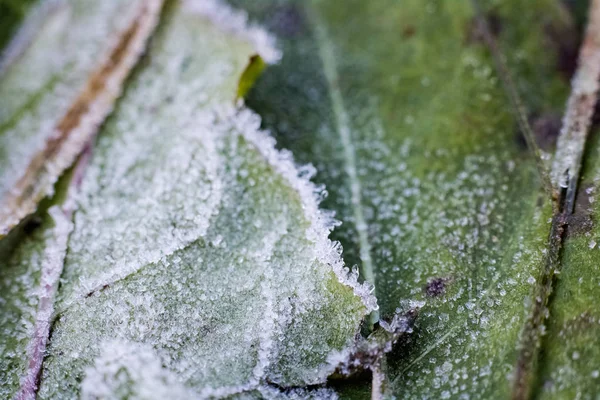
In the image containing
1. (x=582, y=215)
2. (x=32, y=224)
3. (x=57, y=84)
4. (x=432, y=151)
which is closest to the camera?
(x=582, y=215)

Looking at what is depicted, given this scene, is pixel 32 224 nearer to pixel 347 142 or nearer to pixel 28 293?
pixel 28 293

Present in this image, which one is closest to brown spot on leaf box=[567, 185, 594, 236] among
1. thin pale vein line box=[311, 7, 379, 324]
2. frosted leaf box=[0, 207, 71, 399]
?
thin pale vein line box=[311, 7, 379, 324]

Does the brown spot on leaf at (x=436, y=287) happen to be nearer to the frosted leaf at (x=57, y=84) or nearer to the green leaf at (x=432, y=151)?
the green leaf at (x=432, y=151)

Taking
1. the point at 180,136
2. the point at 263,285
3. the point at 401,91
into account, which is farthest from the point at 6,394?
the point at 401,91

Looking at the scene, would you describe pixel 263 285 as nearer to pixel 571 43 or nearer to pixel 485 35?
pixel 485 35

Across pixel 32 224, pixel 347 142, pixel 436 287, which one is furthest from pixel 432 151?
pixel 32 224

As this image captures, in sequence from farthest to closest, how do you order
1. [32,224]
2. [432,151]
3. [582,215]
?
[432,151]
[32,224]
[582,215]

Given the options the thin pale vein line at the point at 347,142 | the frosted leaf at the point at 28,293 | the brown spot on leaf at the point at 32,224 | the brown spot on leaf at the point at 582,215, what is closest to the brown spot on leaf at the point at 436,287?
the thin pale vein line at the point at 347,142
